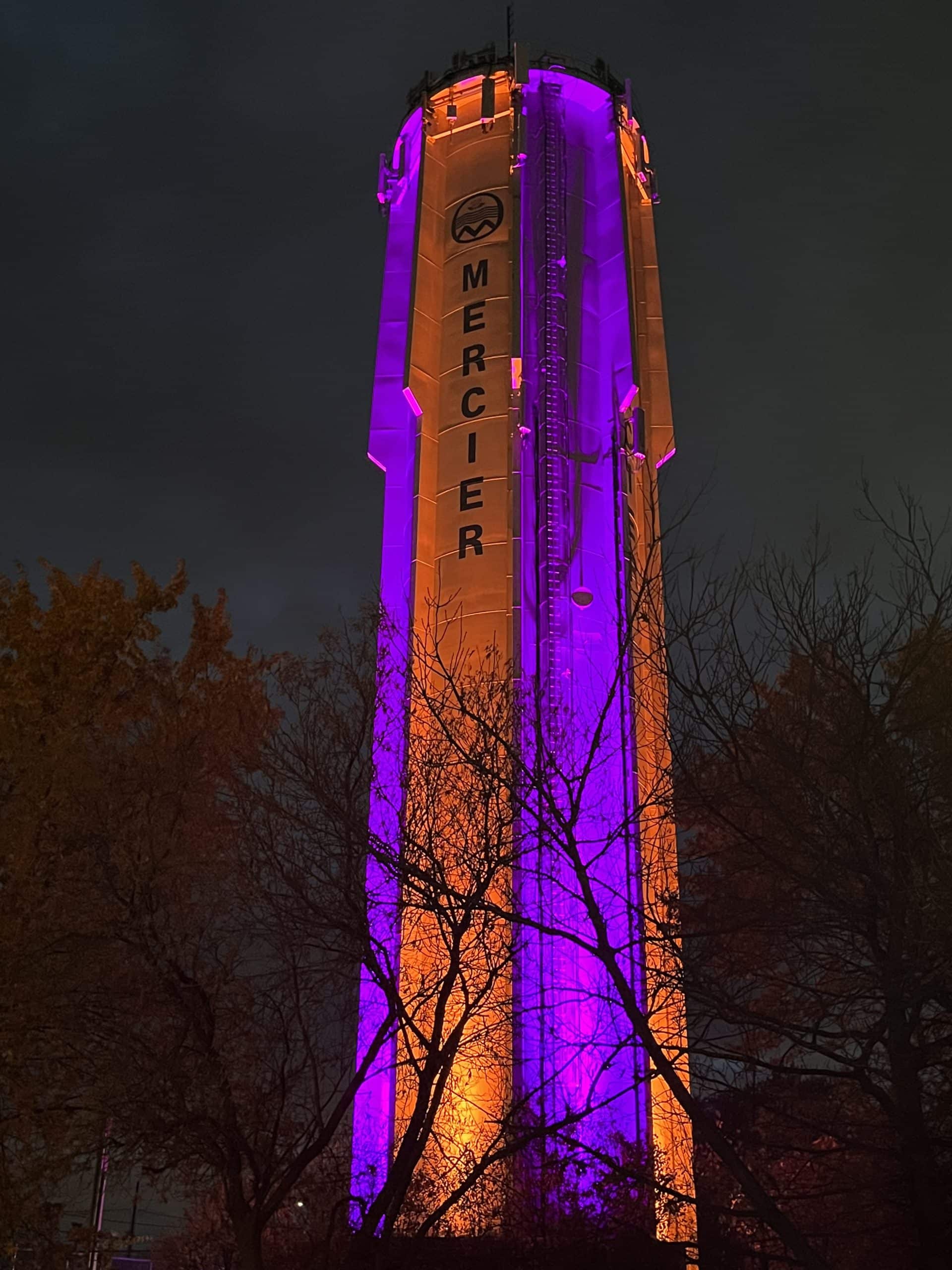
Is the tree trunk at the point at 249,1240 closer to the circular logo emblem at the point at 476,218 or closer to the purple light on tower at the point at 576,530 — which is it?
the purple light on tower at the point at 576,530

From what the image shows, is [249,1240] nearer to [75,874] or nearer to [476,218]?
[75,874]

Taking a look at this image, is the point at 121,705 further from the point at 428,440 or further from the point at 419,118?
the point at 419,118

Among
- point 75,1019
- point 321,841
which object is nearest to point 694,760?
point 321,841

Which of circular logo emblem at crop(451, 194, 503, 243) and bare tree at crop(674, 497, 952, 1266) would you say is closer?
bare tree at crop(674, 497, 952, 1266)

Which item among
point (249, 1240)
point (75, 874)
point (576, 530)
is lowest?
point (249, 1240)

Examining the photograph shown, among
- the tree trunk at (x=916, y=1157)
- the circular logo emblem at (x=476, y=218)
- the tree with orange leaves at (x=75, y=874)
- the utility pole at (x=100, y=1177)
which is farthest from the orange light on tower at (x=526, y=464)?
the tree trunk at (x=916, y=1157)

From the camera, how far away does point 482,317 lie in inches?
977

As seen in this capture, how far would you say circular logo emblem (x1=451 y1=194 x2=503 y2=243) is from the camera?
25.8 m

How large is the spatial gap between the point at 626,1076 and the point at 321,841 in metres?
8.86

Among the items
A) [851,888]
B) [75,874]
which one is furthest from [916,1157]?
[75,874]

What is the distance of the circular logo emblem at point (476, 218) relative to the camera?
84.5 feet

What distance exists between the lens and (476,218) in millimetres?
26062

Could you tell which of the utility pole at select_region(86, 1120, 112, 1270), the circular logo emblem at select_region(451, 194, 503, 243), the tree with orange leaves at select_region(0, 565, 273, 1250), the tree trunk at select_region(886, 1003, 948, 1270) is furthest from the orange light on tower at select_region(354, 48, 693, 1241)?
the tree trunk at select_region(886, 1003, 948, 1270)

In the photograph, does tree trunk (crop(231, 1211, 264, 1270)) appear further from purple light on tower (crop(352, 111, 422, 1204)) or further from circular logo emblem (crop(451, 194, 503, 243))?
circular logo emblem (crop(451, 194, 503, 243))
